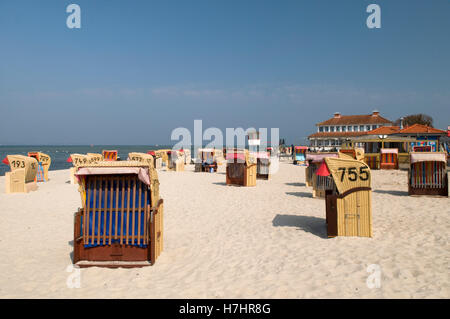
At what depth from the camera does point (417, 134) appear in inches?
1224

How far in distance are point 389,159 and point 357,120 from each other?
34.2 metres

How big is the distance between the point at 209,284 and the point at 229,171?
1088 cm

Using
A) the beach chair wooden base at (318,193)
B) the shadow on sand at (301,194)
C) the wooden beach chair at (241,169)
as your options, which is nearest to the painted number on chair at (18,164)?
the wooden beach chair at (241,169)

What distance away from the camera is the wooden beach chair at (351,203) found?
6.38 metres

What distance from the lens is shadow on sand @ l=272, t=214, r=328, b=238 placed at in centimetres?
709

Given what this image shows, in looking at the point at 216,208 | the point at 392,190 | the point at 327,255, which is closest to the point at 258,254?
the point at 327,255

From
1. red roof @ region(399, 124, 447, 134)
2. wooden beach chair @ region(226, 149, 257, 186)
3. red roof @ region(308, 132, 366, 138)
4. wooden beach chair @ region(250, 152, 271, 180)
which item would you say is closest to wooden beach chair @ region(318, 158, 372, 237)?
wooden beach chair @ region(226, 149, 257, 186)

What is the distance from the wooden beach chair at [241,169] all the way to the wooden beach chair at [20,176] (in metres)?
8.63

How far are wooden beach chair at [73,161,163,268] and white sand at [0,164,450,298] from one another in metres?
0.29

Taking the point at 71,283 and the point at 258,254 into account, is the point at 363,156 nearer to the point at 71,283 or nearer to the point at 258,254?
the point at 258,254

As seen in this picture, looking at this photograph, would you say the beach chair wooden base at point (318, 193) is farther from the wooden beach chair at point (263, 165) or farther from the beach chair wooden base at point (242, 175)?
the wooden beach chair at point (263, 165)

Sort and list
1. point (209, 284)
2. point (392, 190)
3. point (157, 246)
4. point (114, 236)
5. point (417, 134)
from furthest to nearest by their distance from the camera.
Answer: point (417, 134) < point (392, 190) < point (157, 246) < point (114, 236) < point (209, 284)

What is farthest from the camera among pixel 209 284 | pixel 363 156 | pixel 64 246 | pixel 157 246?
pixel 363 156

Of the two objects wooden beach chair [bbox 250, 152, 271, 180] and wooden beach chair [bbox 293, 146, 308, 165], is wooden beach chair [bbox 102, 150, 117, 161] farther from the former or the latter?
wooden beach chair [bbox 293, 146, 308, 165]
